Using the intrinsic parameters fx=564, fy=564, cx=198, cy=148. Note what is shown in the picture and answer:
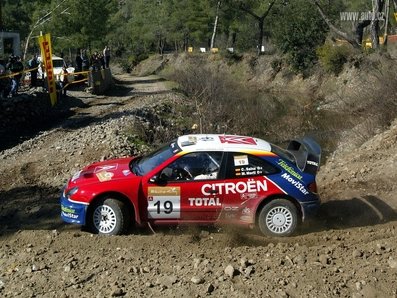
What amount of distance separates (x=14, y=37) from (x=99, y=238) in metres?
36.0

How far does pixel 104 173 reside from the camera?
29.6 ft

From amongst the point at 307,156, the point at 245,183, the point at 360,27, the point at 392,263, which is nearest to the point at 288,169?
the point at 307,156

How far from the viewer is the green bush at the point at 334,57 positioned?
37219mm

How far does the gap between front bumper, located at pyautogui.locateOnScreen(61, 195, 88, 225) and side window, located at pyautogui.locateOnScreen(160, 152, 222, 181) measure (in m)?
1.43

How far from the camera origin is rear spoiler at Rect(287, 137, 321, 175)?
361 inches

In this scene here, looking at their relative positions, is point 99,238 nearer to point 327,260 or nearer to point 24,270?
point 24,270

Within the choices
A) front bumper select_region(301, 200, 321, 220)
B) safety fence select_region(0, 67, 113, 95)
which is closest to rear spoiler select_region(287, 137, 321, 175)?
front bumper select_region(301, 200, 321, 220)

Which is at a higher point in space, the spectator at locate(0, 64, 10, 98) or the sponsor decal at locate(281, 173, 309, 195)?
the spectator at locate(0, 64, 10, 98)

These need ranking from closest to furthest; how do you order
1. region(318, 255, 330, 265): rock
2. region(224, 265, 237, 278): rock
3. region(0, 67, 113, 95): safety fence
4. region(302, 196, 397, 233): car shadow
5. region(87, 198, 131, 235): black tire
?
region(224, 265, 237, 278): rock → region(318, 255, 330, 265): rock → region(87, 198, 131, 235): black tire → region(302, 196, 397, 233): car shadow → region(0, 67, 113, 95): safety fence

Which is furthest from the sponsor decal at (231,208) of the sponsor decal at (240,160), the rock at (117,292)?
the rock at (117,292)

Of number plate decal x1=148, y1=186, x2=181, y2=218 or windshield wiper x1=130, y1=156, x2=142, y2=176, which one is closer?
number plate decal x1=148, y1=186, x2=181, y2=218

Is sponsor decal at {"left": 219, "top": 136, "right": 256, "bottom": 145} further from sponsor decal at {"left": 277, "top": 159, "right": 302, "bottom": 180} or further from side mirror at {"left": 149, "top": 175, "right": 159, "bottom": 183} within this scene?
side mirror at {"left": 149, "top": 175, "right": 159, "bottom": 183}

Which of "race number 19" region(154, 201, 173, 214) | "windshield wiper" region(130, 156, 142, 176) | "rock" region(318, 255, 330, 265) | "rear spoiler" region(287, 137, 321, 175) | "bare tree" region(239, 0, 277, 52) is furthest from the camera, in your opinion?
"bare tree" region(239, 0, 277, 52)

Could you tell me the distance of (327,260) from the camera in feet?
24.3
